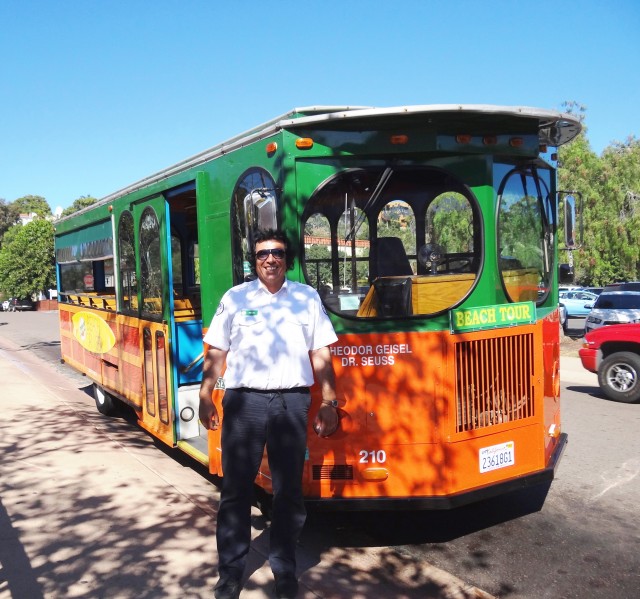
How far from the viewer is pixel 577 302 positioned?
24.8m

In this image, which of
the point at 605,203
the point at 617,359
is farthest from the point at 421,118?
the point at 605,203

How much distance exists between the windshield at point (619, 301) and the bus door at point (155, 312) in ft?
39.0

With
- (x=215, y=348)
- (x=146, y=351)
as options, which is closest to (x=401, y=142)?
(x=215, y=348)

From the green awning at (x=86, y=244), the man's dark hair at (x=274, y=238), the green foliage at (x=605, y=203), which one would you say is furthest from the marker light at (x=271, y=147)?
the green foliage at (x=605, y=203)

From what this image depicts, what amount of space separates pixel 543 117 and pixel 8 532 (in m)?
4.43

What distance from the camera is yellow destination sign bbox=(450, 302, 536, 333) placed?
392cm

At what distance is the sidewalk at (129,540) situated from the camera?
12.1 ft

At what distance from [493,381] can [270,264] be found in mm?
1636

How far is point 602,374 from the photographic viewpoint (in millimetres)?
9477

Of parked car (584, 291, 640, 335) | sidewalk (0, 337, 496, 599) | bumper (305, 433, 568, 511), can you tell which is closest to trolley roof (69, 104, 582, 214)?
bumper (305, 433, 568, 511)

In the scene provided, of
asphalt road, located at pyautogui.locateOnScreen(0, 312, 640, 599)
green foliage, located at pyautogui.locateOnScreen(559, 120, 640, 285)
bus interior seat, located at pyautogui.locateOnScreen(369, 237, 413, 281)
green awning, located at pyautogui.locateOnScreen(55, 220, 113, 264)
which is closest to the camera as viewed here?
asphalt road, located at pyautogui.locateOnScreen(0, 312, 640, 599)

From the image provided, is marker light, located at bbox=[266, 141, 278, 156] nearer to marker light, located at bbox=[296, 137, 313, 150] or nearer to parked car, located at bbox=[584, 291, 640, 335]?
marker light, located at bbox=[296, 137, 313, 150]

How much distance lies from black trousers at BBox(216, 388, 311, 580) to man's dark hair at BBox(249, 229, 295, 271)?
818 millimetres

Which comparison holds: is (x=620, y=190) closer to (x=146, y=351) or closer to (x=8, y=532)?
(x=146, y=351)
